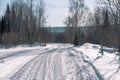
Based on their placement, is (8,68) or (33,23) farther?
(33,23)

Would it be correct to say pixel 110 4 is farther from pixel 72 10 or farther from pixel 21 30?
pixel 21 30

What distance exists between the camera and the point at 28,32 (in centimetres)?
7838

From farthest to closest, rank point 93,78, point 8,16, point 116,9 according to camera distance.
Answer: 1. point 8,16
2. point 116,9
3. point 93,78

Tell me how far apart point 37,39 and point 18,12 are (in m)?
11.8

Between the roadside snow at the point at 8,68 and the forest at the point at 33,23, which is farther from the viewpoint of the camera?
the forest at the point at 33,23

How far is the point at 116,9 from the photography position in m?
27.6

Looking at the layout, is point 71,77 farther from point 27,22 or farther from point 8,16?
point 8,16

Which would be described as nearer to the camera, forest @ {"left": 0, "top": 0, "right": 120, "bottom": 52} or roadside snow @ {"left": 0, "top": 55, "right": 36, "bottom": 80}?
roadside snow @ {"left": 0, "top": 55, "right": 36, "bottom": 80}

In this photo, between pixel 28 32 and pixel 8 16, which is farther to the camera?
pixel 8 16

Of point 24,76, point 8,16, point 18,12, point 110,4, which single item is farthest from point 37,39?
point 24,76

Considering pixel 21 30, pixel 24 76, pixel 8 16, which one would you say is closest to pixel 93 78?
pixel 24 76

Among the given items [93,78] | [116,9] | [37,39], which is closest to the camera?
[93,78]

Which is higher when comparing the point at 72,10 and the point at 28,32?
the point at 72,10

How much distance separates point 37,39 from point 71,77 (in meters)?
63.9
